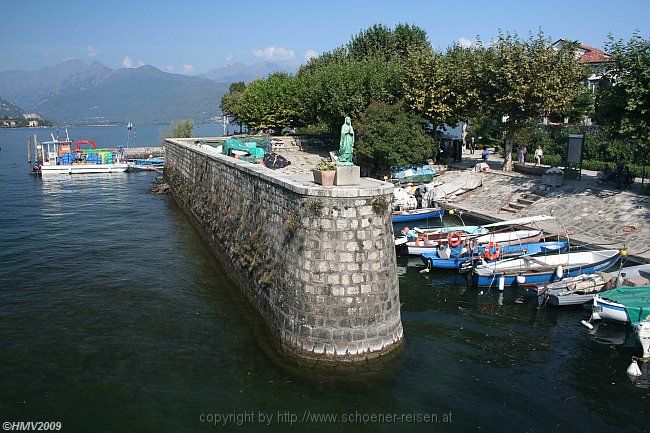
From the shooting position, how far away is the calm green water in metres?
11.6

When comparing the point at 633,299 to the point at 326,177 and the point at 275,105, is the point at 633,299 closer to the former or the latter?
the point at 326,177

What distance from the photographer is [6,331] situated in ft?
51.4

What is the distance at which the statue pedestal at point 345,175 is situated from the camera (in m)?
13.6

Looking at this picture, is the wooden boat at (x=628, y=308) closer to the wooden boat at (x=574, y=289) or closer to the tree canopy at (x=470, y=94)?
the wooden boat at (x=574, y=289)

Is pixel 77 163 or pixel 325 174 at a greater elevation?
pixel 325 174

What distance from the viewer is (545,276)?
20156 mm

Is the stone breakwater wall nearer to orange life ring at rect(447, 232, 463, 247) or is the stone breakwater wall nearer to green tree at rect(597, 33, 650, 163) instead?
orange life ring at rect(447, 232, 463, 247)

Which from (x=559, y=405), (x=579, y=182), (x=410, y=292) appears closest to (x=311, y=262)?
(x=559, y=405)

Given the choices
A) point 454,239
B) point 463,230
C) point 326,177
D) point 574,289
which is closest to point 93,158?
point 463,230

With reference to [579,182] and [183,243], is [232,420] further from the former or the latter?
[579,182]

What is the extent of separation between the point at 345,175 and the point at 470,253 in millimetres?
11054

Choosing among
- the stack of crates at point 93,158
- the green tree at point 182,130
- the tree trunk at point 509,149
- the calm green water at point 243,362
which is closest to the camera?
the calm green water at point 243,362

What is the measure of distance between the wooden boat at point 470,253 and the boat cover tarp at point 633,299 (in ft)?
18.4

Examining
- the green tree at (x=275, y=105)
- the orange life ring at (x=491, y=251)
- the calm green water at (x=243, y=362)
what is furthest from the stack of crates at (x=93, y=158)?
the orange life ring at (x=491, y=251)
